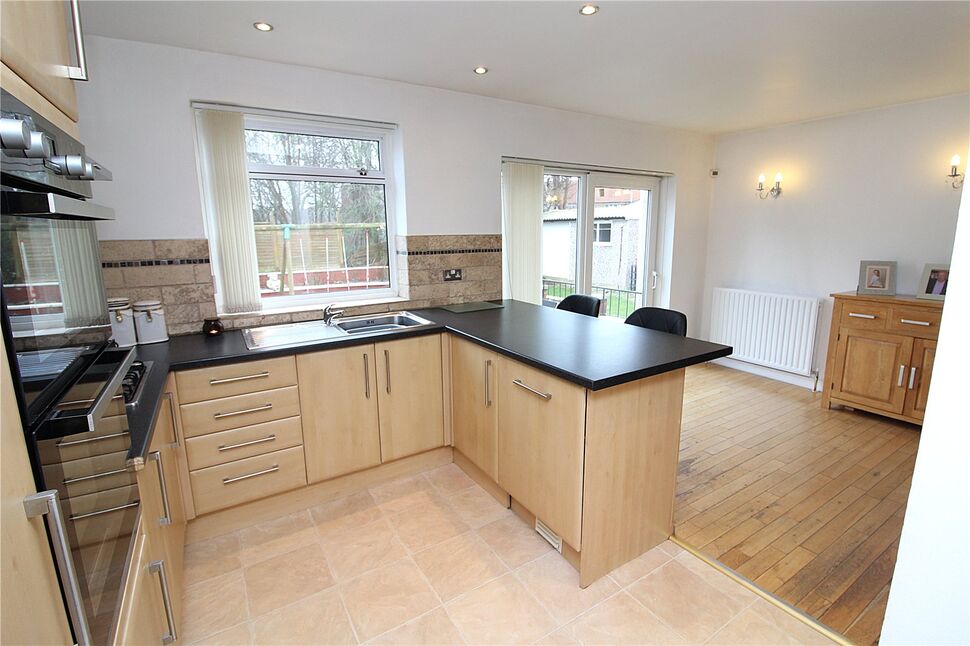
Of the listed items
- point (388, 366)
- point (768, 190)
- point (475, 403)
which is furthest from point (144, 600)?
point (768, 190)

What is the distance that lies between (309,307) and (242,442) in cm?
104

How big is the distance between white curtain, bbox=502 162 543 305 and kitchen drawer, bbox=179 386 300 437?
2.04 meters

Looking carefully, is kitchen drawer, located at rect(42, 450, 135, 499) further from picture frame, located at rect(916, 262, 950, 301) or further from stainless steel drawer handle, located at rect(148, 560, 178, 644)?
picture frame, located at rect(916, 262, 950, 301)

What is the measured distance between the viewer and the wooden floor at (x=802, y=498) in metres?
1.92

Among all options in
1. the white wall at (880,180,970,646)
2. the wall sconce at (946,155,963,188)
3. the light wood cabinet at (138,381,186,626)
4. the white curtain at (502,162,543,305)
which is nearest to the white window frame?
the white curtain at (502,162,543,305)

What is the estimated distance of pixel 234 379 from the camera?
2.18 meters

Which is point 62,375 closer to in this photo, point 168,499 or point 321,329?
point 168,499

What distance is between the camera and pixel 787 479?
8.96 feet

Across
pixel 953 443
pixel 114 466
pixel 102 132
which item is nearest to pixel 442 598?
pixel 114 466

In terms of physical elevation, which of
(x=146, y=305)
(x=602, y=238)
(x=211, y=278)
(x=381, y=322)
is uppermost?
(x=602, y=238)

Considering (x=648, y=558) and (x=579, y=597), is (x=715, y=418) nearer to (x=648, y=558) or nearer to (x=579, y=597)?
(x=648, y=558)

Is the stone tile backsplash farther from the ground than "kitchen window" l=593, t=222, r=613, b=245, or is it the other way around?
"kitchen window" l=593, t=222, r=613, b=245

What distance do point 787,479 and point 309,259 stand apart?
3.29 metres

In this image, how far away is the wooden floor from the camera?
6.29ft
